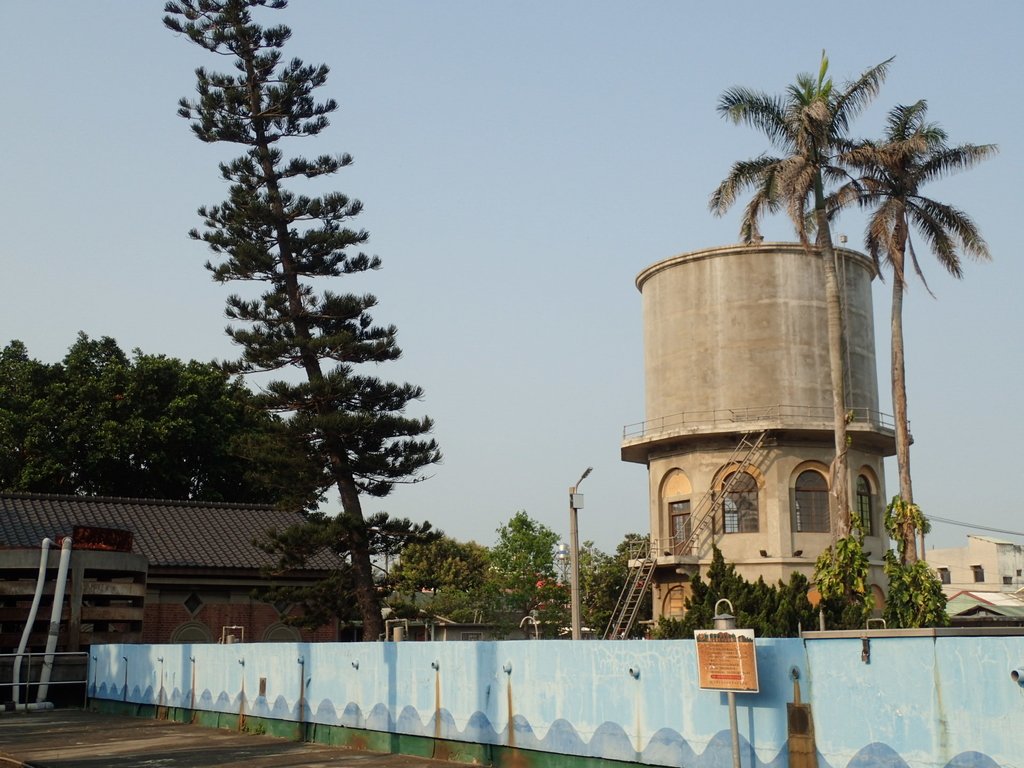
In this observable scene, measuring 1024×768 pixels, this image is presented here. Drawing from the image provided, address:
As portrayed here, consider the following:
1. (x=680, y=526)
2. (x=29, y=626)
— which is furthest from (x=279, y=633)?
(x=680, y=526)

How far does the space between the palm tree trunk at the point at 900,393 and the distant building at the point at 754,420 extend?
4.32 metres

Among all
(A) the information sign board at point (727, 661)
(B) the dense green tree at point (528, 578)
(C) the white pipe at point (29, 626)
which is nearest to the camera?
(A) the information sign board at point (727, 661)

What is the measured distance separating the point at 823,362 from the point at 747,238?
239 inches

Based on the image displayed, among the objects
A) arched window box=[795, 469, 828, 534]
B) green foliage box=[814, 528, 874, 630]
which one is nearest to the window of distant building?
arched window box=[795, 469, 828, 534]

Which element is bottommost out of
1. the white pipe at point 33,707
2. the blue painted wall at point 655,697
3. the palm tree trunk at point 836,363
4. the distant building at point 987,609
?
the white pipe at point 33,707

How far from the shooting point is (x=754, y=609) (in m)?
33.1

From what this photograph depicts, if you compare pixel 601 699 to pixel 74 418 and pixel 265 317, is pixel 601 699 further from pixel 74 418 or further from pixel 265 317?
pixel 74 418

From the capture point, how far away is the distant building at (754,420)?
40.9 meters

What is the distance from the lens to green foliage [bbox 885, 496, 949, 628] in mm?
32031

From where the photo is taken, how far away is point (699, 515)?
138ft

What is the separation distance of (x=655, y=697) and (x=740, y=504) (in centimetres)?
2997

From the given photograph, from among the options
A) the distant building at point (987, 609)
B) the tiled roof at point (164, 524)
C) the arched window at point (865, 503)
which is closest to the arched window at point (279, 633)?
the tiled roof at point (164, 524)

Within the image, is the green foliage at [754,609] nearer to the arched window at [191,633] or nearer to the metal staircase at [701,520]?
the metal staircase at [701,520]

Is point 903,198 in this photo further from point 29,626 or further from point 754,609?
point 29,626
